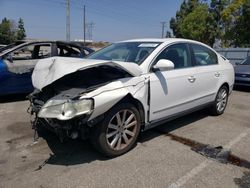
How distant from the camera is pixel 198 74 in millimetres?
4938

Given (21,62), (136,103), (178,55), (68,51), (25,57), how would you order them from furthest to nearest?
(68,51) → (25,57) → (21,62) → (178,55) → (136,103)

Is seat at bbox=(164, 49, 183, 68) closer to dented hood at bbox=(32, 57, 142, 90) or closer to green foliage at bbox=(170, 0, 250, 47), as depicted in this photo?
dented hood at bbox=(32, 57, 142, 90)

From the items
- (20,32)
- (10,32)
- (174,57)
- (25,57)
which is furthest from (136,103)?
(20,32)

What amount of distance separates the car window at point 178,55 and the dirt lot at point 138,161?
1.16 m

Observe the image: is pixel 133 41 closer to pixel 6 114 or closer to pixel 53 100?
pixel 53 100

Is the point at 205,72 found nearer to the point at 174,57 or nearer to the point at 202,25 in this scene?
the point at 174,57

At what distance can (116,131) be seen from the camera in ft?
12.1

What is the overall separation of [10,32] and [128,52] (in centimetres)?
7176

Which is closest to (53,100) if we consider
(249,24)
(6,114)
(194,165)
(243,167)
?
(194,165)

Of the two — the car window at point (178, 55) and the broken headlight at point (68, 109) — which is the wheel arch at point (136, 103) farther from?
the car window at point (178, 55)

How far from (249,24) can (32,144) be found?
81.5 feet

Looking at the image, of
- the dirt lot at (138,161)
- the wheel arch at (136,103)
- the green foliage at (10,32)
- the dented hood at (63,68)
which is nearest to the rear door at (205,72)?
the dirt lot at (138,161)

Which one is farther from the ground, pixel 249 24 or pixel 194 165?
pixel 249 24

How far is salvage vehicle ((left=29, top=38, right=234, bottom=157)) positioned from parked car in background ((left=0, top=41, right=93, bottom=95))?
2739 millimetres
